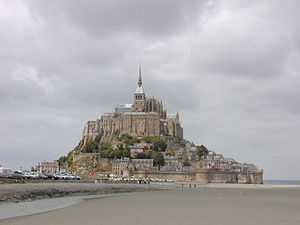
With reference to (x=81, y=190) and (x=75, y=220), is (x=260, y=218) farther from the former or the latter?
(x=81, y=190)

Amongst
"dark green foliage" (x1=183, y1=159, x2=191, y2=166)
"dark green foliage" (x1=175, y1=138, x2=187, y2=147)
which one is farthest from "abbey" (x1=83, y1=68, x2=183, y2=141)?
"dark green foliage" (x1=183, y1=159, x2=191, y2=166)

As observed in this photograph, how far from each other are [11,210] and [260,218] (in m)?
14.1

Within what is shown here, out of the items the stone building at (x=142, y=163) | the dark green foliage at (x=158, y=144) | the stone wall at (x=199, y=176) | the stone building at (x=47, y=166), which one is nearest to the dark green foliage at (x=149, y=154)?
the dark green foliage at (x=158, y=144)

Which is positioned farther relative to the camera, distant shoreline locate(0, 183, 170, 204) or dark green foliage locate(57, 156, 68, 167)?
dark green foliage locate(57, 156, 68, 167)

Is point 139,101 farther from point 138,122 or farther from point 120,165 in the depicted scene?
point 120,165

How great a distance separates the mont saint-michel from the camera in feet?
408

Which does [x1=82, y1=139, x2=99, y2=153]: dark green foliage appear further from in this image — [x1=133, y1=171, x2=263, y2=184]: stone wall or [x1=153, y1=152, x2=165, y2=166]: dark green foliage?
[x1=133, y1=171, x2=263, y2=184]: stone wall

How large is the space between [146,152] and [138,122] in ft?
68.9

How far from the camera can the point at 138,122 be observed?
159750 mm

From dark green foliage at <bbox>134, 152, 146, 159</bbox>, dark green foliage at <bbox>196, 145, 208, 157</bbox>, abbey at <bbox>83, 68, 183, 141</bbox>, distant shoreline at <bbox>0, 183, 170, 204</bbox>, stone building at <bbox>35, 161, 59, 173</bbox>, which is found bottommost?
distant shoreline at <bbox>0, 183, 170, 204</bbox>

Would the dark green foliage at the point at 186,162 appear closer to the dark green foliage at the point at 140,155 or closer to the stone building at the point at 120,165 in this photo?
the dark green foliage at the point at 140,155

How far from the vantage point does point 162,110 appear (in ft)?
573

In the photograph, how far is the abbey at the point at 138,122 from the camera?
15938cm

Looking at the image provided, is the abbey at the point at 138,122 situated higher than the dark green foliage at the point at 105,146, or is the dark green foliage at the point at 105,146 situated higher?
the abbey at the point at 138,122
